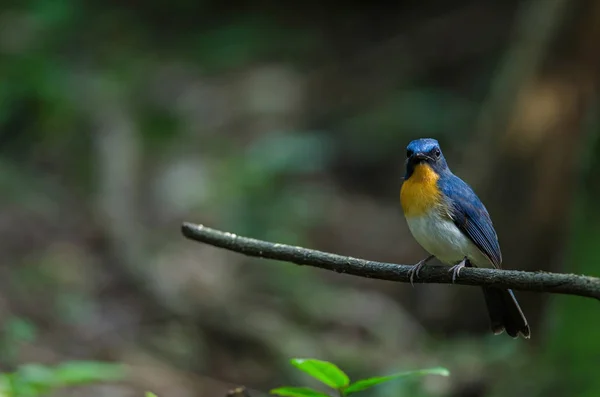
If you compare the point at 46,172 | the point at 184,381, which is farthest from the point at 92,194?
the point at 184,381

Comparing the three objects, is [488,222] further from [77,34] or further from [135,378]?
[77,34]

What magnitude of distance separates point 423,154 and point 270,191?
560 cm

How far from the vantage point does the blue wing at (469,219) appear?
369cm

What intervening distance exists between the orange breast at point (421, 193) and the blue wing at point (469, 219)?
49mm

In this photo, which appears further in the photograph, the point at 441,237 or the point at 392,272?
the point at 441,237

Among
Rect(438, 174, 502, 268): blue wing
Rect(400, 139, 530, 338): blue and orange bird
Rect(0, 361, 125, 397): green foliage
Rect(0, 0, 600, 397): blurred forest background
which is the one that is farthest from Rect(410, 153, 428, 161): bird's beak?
Rect(0, 0, 600, 397): blurred forest background

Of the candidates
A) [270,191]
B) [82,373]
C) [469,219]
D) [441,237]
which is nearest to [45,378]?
[82,373]

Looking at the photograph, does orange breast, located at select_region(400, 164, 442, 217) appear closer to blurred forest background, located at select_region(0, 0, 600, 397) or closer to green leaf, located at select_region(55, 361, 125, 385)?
green leaf, located at select_region(55, 361, 125, 385)

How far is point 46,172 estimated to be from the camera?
9578 mm

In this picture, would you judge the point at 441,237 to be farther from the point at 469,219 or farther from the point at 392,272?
the point at 392,272

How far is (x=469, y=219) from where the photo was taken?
3725 millimetres

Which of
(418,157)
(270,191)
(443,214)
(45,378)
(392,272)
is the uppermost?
(270,191)

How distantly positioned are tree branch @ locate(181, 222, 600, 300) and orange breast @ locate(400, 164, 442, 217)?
0.59m

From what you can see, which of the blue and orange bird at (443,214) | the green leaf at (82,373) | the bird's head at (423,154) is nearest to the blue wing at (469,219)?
the blue and orange bird at (443,214)
